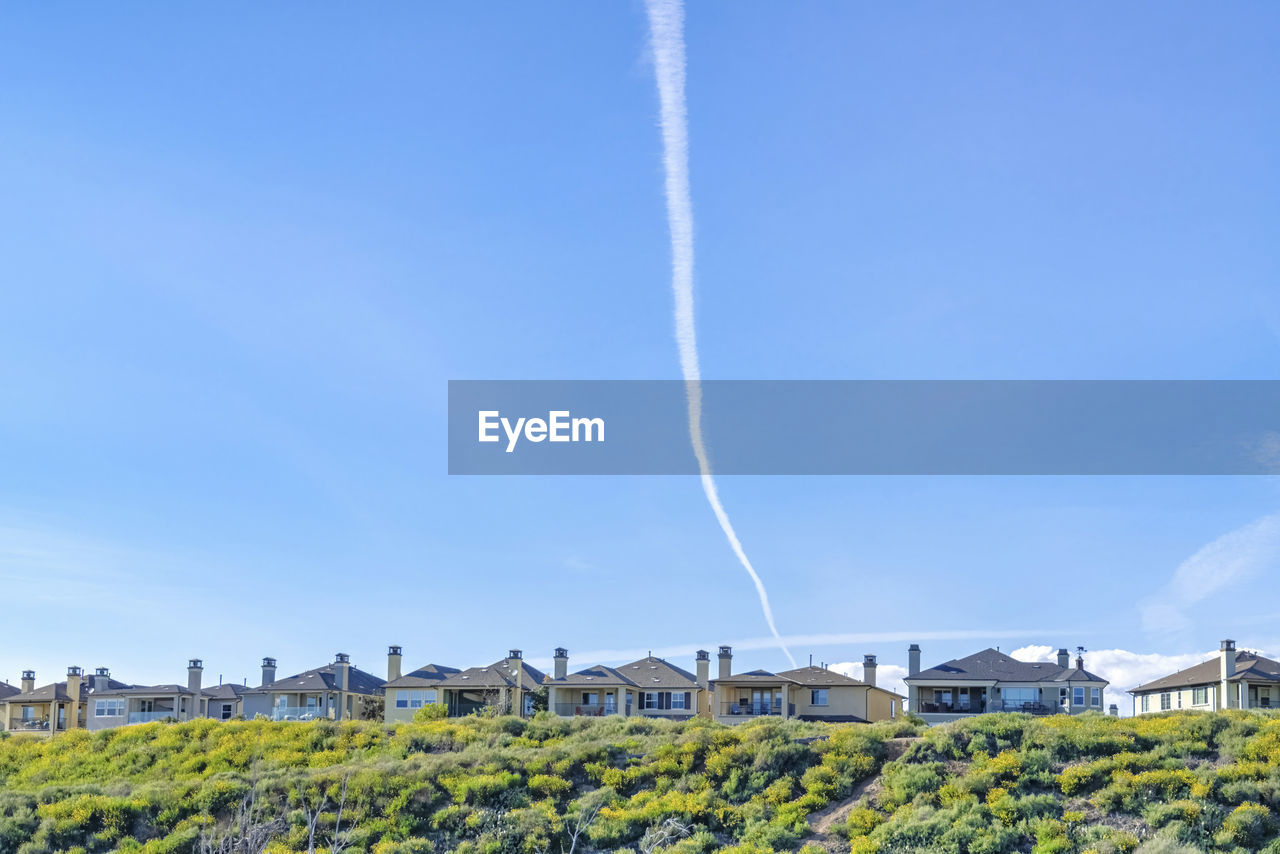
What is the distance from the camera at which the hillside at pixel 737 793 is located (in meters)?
31.5

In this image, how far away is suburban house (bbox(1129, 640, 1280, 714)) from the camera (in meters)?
63.6

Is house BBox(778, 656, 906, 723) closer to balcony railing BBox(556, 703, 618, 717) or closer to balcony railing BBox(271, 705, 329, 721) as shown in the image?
balcony railing BBox(556, 703, 618, 717)

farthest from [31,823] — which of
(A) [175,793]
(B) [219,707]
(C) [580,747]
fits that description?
(B) [219,707]

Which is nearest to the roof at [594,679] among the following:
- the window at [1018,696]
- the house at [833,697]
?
the house at [833,697]

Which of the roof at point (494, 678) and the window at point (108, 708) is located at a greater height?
the roof at point (494, 678)

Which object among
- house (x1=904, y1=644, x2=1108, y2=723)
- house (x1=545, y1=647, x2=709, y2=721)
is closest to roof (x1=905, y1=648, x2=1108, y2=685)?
house (x1=904, y1=644, x2=1108, y2=723)

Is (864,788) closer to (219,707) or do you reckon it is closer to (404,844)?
(404,844)

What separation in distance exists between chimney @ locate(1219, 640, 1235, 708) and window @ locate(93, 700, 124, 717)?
63.3 m

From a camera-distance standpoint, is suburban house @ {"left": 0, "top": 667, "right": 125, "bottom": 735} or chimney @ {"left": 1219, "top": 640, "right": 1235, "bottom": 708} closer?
chimney @ {"left": 1219, "top": 640, "right": 1235, "bottom": 708}

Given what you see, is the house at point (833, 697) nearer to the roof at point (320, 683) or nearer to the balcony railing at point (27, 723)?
the roof at point (320, 683)

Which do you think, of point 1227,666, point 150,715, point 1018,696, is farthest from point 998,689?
point 150,715

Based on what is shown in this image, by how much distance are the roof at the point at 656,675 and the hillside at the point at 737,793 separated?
23.5 metres

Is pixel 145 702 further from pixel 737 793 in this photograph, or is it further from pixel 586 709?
pixel 737 793

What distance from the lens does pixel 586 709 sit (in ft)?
221
